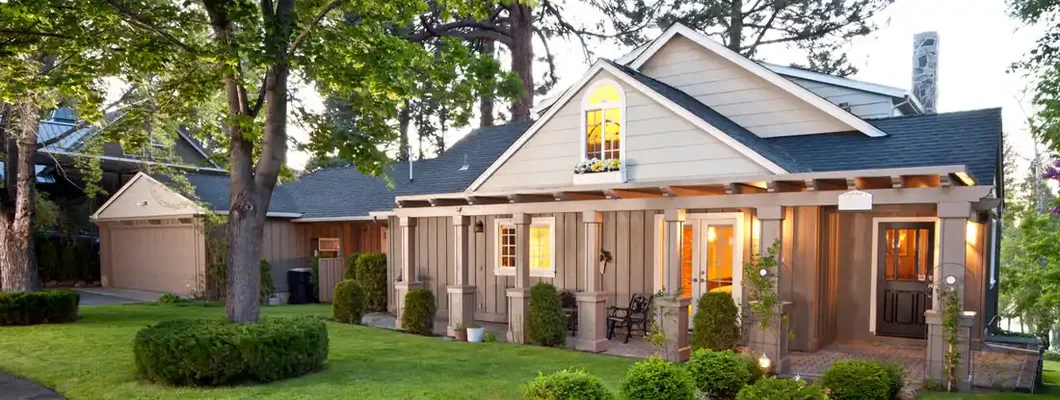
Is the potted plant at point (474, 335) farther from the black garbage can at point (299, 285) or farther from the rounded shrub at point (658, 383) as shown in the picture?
the black garbage can at point (299, 285)

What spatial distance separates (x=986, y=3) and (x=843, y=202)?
16.0 m

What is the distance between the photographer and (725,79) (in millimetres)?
11617

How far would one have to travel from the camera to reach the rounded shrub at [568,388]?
539cm

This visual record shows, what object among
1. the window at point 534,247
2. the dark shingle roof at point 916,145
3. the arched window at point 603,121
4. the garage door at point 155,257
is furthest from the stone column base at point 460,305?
the garage door at point 155,257

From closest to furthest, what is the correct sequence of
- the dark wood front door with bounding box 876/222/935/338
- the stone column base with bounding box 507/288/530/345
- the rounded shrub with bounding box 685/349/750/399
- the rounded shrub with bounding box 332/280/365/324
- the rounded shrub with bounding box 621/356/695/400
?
the rounded shrub with bounding box 621/356/695/400 < the rounded shrub with bounding box 685/349/750/399 < the dark wood front door with bounding box 876/222/935/338 < the stone column base with bounding box 507/288/530/345 < the rounded shrub with bounding box 332/280/365/324

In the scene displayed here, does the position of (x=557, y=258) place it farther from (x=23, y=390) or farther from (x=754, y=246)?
(x=23, y=390)

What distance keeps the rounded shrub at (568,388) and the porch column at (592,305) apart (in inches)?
169

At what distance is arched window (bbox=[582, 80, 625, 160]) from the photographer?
11.1 metres

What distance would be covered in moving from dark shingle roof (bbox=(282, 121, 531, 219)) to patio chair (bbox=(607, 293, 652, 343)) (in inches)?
174

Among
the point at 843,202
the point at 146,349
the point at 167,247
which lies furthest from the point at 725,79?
the point at 167,247

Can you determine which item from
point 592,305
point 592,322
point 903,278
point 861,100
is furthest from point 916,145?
point 592,322

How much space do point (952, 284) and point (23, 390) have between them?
408 inches

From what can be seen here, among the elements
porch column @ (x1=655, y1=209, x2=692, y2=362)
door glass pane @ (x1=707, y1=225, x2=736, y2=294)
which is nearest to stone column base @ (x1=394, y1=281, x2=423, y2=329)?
porch column @ (x1=655, y1=209, x2=692, y2=362)

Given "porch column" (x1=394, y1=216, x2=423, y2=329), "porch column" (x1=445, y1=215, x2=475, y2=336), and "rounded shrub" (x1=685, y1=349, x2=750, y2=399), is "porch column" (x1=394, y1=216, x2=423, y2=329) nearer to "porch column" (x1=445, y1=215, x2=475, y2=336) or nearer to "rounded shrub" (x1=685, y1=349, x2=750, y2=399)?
"porch column" (x1=445, y1=215, x2=475, y2=336)
